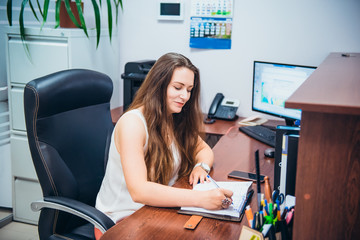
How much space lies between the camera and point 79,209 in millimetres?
1455

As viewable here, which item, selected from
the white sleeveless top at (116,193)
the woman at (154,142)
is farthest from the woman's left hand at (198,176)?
the white sleeveless top at (116,193)

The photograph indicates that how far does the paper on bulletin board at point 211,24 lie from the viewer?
2.70 metres

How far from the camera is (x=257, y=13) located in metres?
2.63

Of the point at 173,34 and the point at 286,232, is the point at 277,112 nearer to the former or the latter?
the point at 173,34

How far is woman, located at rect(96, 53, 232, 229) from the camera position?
1.46 m

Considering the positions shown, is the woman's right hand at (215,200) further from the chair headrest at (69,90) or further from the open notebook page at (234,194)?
the chair headrest at (69,90)

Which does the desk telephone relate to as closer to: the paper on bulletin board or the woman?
the paper on bulletin board

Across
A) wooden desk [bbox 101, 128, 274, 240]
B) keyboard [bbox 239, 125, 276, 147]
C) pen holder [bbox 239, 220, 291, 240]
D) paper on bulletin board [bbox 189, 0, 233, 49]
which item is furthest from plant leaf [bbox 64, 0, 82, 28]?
pen holder [bbox 239, 220, 291, 240]

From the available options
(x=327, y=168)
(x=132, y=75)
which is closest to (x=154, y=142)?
(x=327, y=168)

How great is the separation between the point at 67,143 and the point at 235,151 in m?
0.86

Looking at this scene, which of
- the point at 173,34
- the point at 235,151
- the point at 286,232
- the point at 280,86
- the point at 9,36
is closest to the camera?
the point at 286,232

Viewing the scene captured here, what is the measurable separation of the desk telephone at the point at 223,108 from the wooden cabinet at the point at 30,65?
0.84 m

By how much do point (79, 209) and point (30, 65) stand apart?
4.55ft

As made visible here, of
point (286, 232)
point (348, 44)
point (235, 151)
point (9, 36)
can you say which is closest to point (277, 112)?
point (235, 151)
